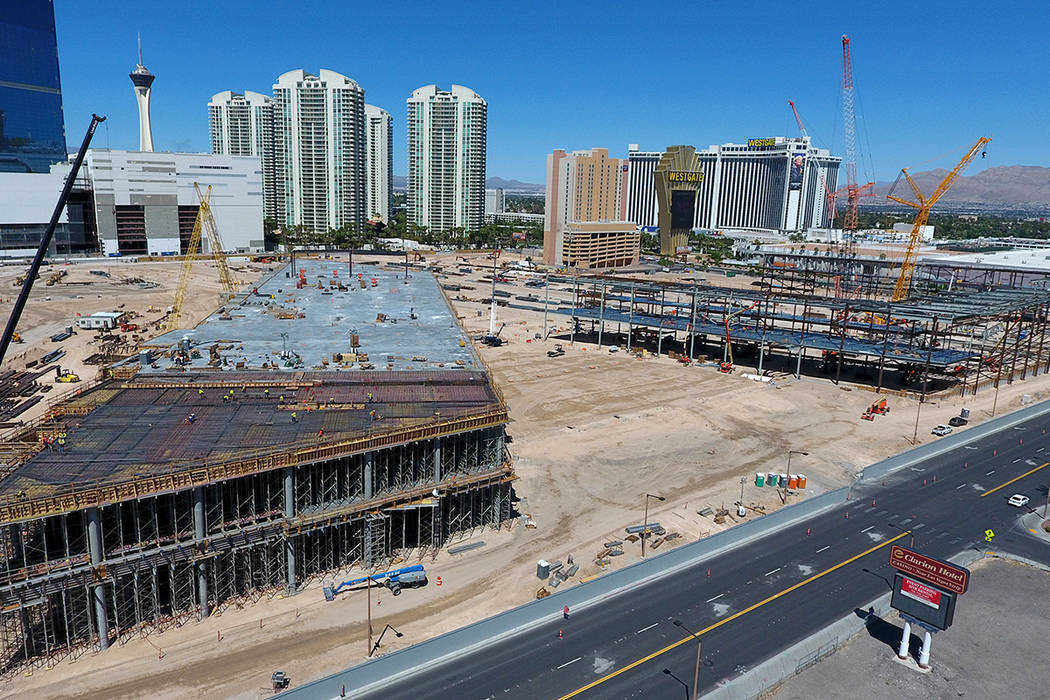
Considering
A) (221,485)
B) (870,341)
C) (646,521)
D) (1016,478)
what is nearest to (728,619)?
(646,521)

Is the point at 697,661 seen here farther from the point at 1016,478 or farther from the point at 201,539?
the point at 1016,478

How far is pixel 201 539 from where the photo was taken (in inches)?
1709

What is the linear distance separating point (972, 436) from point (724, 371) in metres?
40.8

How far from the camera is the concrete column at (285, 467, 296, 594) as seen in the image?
4669 cm

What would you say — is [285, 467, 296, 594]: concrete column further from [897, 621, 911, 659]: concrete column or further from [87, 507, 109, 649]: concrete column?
[897, 621, 911, 659]: concrete column

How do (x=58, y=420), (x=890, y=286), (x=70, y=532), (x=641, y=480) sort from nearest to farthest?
(x=70, y=532)
(x=58, y=420)
(x=641, y=480)
(x=890, y=286)

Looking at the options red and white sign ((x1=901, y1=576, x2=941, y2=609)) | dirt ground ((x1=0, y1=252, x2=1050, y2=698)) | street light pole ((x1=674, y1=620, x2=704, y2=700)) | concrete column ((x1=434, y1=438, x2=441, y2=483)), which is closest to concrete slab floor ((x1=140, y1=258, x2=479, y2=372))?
dirt ground ((x1=0, y1=252, x2=1050, y2=698))

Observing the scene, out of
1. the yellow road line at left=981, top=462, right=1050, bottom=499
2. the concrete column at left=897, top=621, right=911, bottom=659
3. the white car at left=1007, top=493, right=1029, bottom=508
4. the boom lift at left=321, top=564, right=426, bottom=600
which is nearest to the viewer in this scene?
the concrete column at left=897, top=621, right=911, bottom=659

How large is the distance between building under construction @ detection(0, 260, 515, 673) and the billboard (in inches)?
1147

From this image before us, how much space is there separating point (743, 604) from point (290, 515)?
105 ft

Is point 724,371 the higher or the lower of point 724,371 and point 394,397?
the lower

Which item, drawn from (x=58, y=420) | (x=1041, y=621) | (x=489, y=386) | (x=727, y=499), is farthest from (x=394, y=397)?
(x=1041, y=621)

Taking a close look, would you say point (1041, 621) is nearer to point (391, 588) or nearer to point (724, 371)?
point (391, 588)

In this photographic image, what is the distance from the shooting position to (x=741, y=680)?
39.2 meters
